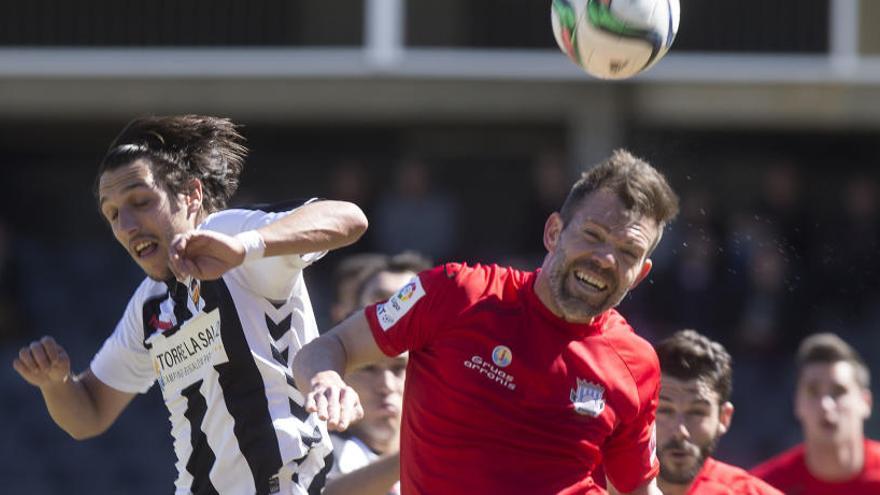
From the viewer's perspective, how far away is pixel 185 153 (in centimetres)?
465

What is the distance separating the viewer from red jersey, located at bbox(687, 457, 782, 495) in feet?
17.3

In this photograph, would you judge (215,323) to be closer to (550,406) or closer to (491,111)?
(550,406)

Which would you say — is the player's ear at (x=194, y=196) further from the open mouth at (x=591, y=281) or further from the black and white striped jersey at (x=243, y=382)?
the open mouth at (x=591, y=281)

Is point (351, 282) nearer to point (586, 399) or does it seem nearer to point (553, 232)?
point (553, 232)

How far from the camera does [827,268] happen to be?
11.6m

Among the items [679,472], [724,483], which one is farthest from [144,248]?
[724,483]

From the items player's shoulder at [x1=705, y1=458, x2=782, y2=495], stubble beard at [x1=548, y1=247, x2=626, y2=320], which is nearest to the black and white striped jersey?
stubble beard at [x1=548, y1=247, x2=626, y2=320]

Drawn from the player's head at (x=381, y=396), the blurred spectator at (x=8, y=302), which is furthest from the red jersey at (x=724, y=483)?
the blurred spectator at (x=8, y=302)

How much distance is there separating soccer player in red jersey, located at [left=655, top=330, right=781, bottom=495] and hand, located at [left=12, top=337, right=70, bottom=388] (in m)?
1.99

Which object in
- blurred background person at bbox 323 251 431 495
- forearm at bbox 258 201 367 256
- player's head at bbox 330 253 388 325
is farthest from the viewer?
player's head at bbox 330 253 388 325

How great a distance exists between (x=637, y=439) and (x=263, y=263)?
46.2 inches

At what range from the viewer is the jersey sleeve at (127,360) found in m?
4.93

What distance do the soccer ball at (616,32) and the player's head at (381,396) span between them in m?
1.37

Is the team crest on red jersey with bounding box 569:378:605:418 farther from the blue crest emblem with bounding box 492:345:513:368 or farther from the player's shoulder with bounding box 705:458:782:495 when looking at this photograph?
the player's shoulder with bounding box 705:458:782:495
